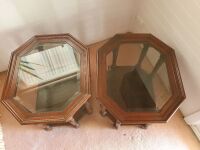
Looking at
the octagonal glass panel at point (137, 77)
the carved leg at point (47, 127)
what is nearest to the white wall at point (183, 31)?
the octagonal glass panel at point (137, 77)

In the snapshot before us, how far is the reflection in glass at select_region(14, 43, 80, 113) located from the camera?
48.3 inches

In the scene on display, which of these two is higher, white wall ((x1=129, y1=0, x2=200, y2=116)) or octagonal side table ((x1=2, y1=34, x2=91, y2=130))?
white wall ((x1=129, y1=0, x2=200, y2=116))

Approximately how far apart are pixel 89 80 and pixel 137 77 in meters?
0.29

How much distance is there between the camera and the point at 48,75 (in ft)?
4.30

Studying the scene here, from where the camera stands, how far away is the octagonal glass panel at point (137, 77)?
1.17 m

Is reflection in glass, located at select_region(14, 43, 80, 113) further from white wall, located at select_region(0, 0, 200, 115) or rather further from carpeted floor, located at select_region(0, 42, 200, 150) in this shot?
carpeted floor, located at select_region(0, 42, 200, 150)

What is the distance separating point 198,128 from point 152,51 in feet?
1.99

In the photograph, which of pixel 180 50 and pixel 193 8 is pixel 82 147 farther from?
pixel 193 8

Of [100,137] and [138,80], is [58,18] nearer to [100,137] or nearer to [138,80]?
[138,80]

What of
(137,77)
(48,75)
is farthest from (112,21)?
(48,75)

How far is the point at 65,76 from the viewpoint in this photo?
51.1 inches

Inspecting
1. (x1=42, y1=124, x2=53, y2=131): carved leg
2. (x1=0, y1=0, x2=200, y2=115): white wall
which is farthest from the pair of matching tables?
(x1=42, y1=124, x2=53, y2=131): carved leg

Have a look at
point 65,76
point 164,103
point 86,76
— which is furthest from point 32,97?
point 164,103

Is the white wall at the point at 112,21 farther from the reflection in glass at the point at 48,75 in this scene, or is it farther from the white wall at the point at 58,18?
the reflection in glass at the point at 48,75
